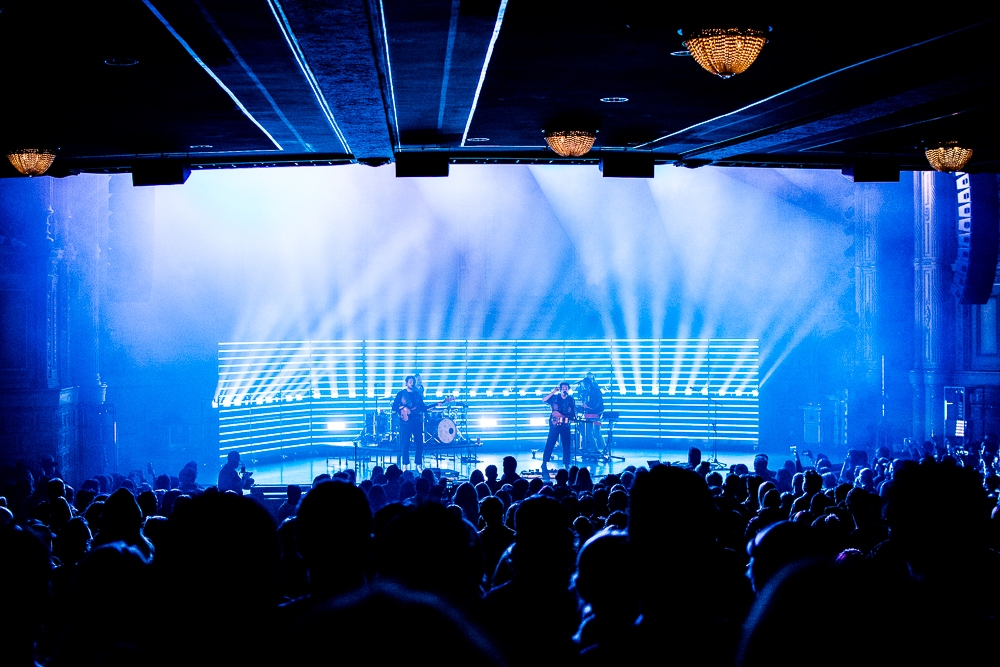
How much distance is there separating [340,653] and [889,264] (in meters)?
21.1

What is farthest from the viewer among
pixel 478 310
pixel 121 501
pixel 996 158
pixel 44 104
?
pixel 478 310

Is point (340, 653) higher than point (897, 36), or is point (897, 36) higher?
point (897, 36)

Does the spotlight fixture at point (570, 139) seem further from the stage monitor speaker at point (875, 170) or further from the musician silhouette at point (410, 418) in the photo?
the musician silhouette at point (410, 418)

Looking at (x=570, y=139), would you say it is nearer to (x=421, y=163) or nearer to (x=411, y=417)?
(x=421, y=163)

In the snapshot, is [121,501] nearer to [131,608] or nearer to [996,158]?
[131,608]

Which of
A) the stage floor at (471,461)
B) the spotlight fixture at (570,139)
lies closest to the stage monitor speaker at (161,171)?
the spotlight fixture at (570,139)

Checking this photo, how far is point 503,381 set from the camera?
861 inches

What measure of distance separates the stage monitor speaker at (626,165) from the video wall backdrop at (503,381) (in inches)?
382

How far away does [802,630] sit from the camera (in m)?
1.25

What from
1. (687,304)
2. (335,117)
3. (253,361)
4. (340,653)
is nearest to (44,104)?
(335,117)

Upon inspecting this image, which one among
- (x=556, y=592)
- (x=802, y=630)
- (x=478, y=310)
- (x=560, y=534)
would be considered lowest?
(x=556, y=592)

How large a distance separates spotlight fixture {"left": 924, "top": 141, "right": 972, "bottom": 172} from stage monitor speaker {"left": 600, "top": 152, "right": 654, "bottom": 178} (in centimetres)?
317

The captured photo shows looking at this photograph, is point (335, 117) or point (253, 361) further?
point (253, 361)

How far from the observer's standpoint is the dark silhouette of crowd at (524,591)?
1233 millimetres
